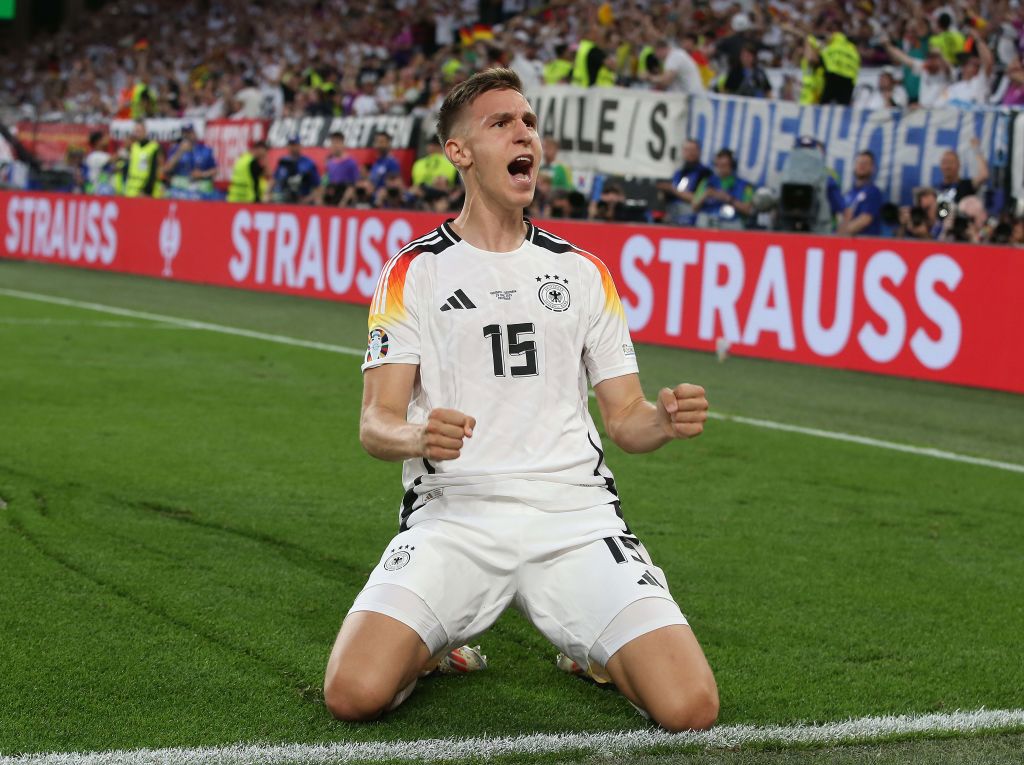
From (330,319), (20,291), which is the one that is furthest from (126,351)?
(20,291)

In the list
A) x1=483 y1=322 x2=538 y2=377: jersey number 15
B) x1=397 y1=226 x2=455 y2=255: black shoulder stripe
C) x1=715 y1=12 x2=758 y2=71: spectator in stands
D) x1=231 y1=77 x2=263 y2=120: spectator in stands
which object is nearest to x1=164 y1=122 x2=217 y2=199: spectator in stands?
x1=231 y1=77 x2=263 y2=120: spectator in stands

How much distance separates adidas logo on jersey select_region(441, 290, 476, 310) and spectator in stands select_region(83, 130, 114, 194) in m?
21.4

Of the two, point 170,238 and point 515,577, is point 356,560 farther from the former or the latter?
point 170,238

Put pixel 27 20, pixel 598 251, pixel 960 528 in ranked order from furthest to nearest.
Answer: pixel 27 20 < pixel 598 251 < pixel 960 528

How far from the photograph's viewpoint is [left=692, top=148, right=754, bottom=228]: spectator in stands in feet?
48.2

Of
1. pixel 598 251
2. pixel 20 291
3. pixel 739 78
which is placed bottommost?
pixel 20 291

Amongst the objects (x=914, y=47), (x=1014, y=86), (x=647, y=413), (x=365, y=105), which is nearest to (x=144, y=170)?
(x=365, y=105)

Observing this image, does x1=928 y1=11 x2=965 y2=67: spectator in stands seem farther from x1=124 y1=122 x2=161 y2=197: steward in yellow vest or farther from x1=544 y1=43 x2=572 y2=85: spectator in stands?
x1=124 y1=122 x2=161 y2=197: steward in yellow vest

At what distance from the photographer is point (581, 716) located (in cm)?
392

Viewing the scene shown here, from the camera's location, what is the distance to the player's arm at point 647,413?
12.2ft

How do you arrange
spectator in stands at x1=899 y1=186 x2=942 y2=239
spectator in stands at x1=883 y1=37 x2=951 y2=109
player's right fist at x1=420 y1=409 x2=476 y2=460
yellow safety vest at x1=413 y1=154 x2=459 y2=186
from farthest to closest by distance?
yellow safety vest at x1=413 y1=154 x2=459 y2=186
spectator in stands at x1=883 y1=37 x2=951 y2=109
spectator in stands at x1=899 y1=186 x2=942 y2=239
player's right fist at x1=420 y1=409 x2=476 y2=460

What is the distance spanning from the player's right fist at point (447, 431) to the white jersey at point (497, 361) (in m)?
0.50

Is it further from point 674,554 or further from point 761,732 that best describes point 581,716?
point 674,554

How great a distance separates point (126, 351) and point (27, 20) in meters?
33.7
